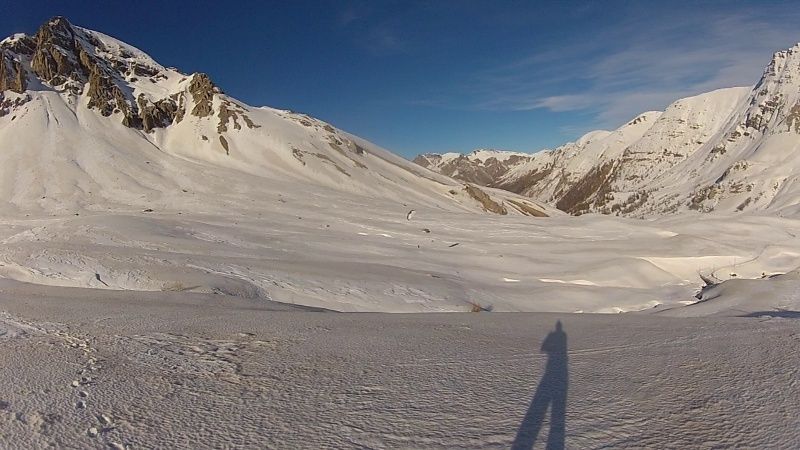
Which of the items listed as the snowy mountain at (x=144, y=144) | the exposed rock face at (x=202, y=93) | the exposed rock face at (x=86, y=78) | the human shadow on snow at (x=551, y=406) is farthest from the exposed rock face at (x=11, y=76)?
the human shadow on snow at (x=551, y=406)

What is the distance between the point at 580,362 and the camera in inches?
246

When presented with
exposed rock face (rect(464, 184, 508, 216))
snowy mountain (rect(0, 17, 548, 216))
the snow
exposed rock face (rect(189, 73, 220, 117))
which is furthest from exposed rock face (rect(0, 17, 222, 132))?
the snow

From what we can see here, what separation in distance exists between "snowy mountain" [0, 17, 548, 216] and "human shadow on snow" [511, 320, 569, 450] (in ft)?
122

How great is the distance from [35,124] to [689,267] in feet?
198

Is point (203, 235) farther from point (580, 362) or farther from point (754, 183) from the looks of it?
point (754, 183)

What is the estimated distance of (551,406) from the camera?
4898 mm

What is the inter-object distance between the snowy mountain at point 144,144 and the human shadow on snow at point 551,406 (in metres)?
37.2

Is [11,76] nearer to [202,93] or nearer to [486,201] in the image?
[202,93]

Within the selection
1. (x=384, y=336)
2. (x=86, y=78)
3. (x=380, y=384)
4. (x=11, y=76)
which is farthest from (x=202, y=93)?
(x=380, y=384)

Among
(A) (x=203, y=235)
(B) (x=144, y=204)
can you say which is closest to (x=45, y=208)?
(B) (x=144, y=204)

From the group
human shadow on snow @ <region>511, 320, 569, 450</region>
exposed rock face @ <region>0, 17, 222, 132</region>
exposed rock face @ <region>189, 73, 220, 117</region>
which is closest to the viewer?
human shadow on snow @ <region>511, 320, 569, 450</region>

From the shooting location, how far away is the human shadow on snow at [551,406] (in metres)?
4.25

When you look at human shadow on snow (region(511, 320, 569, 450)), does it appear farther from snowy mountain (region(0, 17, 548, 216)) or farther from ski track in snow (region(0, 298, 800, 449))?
snowy mountain (region(0, 17, 548, 216))

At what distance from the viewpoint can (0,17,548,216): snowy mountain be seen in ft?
142
